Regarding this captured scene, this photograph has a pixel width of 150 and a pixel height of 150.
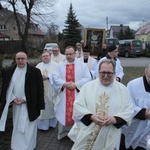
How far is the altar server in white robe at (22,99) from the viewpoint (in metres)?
4.20

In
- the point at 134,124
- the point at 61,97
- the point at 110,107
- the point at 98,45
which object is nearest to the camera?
the point at 110,107

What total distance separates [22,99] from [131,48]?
23031 mm

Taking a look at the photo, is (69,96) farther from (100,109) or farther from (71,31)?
(71,31)

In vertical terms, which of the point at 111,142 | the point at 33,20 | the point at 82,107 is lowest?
the point at 111,142

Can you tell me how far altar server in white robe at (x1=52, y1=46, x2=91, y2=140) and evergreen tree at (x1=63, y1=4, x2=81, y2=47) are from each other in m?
29.3

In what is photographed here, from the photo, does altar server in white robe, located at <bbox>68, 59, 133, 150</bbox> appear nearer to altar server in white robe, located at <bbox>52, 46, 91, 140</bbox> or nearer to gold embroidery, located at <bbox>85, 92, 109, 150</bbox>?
gold embroidery, located at <bbox>85, 92, 109, 150</bbox>

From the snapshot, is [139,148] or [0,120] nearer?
[139,148]

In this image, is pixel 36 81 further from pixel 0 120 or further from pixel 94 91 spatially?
pixel 94 91

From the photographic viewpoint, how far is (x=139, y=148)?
3.42 metres

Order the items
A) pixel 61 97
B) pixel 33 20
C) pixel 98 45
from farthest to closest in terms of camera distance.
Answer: pixel 33 20, pixel 98 45, pixel 61 97

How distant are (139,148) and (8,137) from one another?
2.97 meters

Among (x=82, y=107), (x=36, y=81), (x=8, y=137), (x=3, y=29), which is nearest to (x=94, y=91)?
(x=82, y=107)

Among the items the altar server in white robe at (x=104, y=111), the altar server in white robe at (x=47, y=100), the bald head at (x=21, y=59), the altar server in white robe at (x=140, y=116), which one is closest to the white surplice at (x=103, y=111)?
the altar server in white robe at (x=104, y=111)

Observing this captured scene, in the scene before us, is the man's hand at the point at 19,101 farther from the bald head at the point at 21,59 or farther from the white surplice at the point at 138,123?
the white surplice at the point at 138,123
